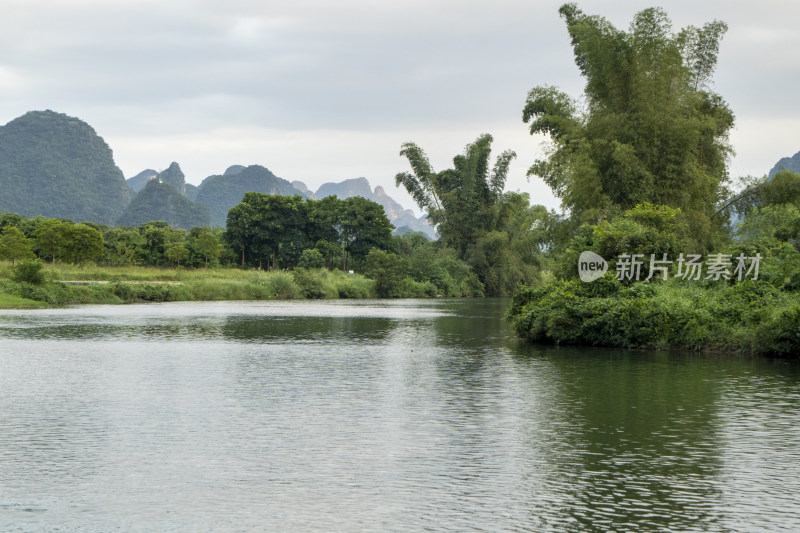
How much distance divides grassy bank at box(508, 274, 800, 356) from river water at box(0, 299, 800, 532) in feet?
3.32

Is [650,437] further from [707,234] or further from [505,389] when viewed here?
[707,234]

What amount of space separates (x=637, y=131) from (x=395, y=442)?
27267mm

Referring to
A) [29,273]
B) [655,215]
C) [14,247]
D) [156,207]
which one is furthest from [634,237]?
[156,207]

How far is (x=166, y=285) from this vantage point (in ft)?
210

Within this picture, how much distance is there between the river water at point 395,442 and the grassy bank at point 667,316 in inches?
39.9

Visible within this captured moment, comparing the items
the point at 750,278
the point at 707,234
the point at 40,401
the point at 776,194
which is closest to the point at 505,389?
the point at 40,401

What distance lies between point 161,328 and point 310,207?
60.9 m

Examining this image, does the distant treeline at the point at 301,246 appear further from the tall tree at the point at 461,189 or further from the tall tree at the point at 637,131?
the tall tree at the point at 637,131

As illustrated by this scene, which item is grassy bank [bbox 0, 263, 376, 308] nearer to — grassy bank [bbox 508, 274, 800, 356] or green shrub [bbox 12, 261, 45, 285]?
green shrub [bbox 12, 261, 45, 285]

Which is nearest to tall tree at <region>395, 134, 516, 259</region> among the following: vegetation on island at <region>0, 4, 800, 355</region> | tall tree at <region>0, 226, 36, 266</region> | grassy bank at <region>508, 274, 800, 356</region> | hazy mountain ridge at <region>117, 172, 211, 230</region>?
vegetation on island at <region>0, 4, 800, 355</region>

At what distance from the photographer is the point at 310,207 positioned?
311 feet

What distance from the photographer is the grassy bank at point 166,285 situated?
175 ft

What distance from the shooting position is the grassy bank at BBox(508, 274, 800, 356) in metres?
23.9

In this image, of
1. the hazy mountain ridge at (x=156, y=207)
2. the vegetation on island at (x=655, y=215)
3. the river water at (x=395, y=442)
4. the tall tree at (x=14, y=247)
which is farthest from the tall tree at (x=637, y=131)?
the hazy mountain ridge at (x=156, y=207)
